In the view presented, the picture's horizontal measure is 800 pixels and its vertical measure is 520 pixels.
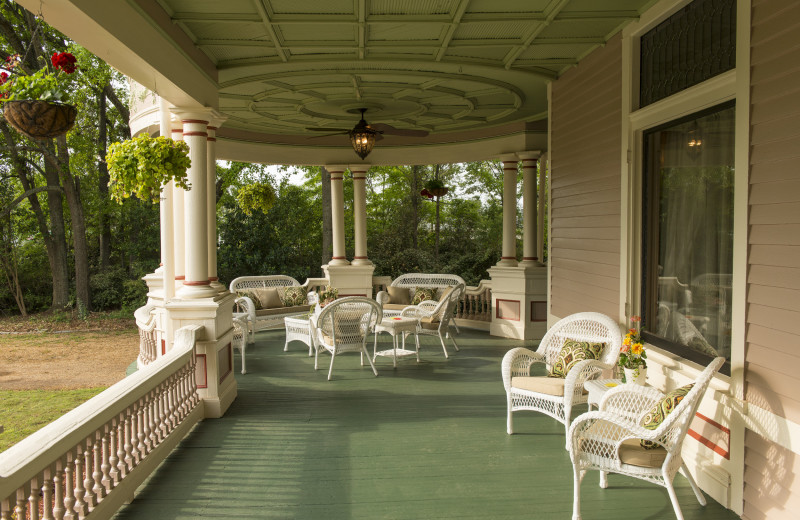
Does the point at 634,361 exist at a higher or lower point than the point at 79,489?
higher

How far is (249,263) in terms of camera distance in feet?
50.9

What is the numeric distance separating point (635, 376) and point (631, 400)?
29 centimetres

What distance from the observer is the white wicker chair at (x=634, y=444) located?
3012 mm

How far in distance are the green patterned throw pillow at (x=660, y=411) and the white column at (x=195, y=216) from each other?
372 cm

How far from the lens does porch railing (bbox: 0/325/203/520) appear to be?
2338mm

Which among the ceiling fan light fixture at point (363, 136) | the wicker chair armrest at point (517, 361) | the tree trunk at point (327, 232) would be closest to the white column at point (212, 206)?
the ceiling fan light fixture at point (363, 136)

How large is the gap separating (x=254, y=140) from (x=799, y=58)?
8.56 m

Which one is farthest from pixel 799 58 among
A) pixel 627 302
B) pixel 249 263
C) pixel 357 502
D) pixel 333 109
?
pixel 249 263

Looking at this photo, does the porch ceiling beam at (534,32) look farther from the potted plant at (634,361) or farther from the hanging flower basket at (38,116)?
the hanging flower basket at (38,116)

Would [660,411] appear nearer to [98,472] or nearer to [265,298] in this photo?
[98,472]

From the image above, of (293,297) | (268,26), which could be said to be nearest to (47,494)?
(268,26)

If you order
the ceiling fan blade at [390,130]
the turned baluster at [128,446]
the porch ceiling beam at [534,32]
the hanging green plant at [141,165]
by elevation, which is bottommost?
the turned baluster at [128,446]

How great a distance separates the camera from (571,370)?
4.18 metres

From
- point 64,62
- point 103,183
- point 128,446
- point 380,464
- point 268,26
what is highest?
point 268,26
